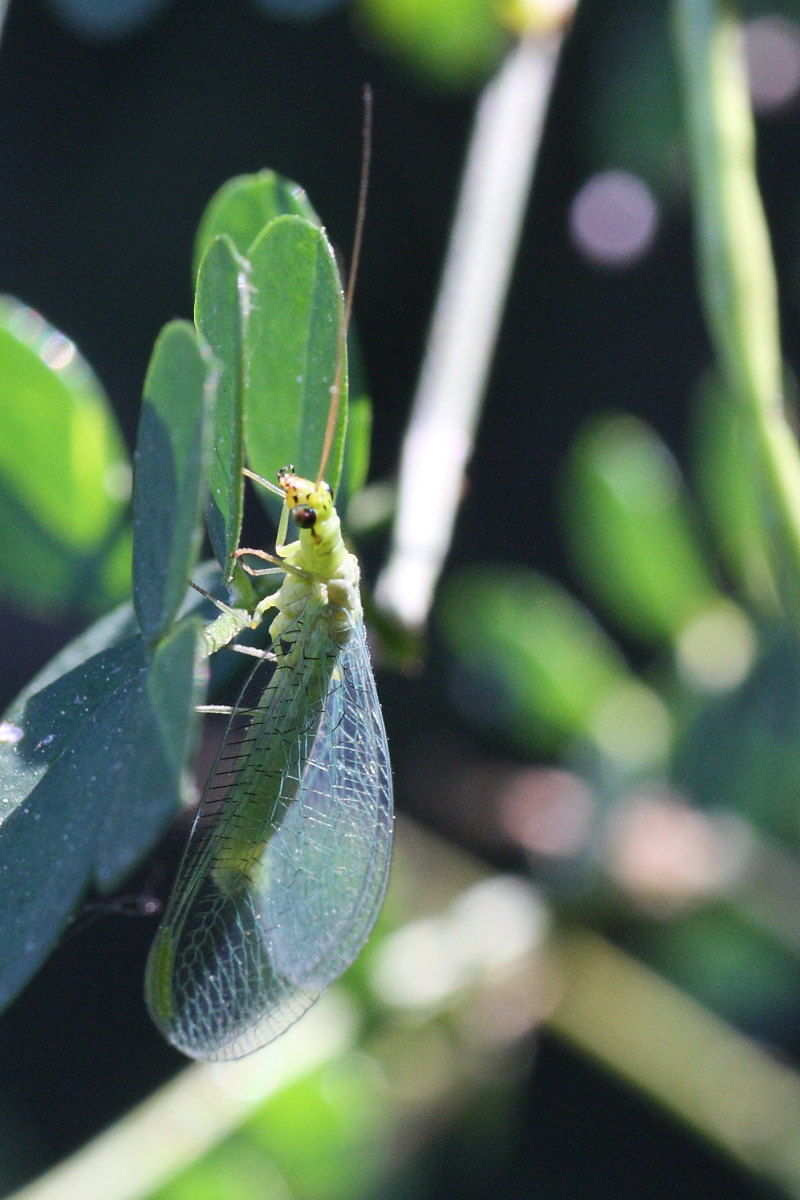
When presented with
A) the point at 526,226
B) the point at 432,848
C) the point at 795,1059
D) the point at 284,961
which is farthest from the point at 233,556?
the point at 795,1059

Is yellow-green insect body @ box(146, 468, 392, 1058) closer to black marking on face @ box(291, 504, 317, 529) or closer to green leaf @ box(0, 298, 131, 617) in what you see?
black marking on face @ box(291, 504, 317, 529)

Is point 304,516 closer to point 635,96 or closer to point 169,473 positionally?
point 169,473

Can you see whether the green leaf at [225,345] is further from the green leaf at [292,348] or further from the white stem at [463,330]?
the white stem at [463,330]

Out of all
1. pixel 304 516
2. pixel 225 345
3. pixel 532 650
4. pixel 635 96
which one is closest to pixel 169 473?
pixel 225 345

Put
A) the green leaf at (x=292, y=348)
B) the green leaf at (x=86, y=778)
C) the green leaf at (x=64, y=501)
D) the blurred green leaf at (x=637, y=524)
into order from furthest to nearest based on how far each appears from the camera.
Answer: the blurred green leaf at (x=637, y=524) < the green leaf at (x=64, y=501) < the green leaf at (x=292, y=348) < the green leaf at (x=86, y=778)

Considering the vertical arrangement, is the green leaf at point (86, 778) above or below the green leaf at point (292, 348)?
below

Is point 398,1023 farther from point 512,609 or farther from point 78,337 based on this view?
point 78,337

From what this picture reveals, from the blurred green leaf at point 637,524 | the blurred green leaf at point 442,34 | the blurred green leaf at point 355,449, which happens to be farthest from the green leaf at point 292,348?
the blurred green leaf at point 442,34

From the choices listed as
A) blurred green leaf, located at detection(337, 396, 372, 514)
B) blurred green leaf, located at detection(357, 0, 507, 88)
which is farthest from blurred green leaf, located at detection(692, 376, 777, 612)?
blurred green leaf, located at detection(337, 396, 372, 514)
